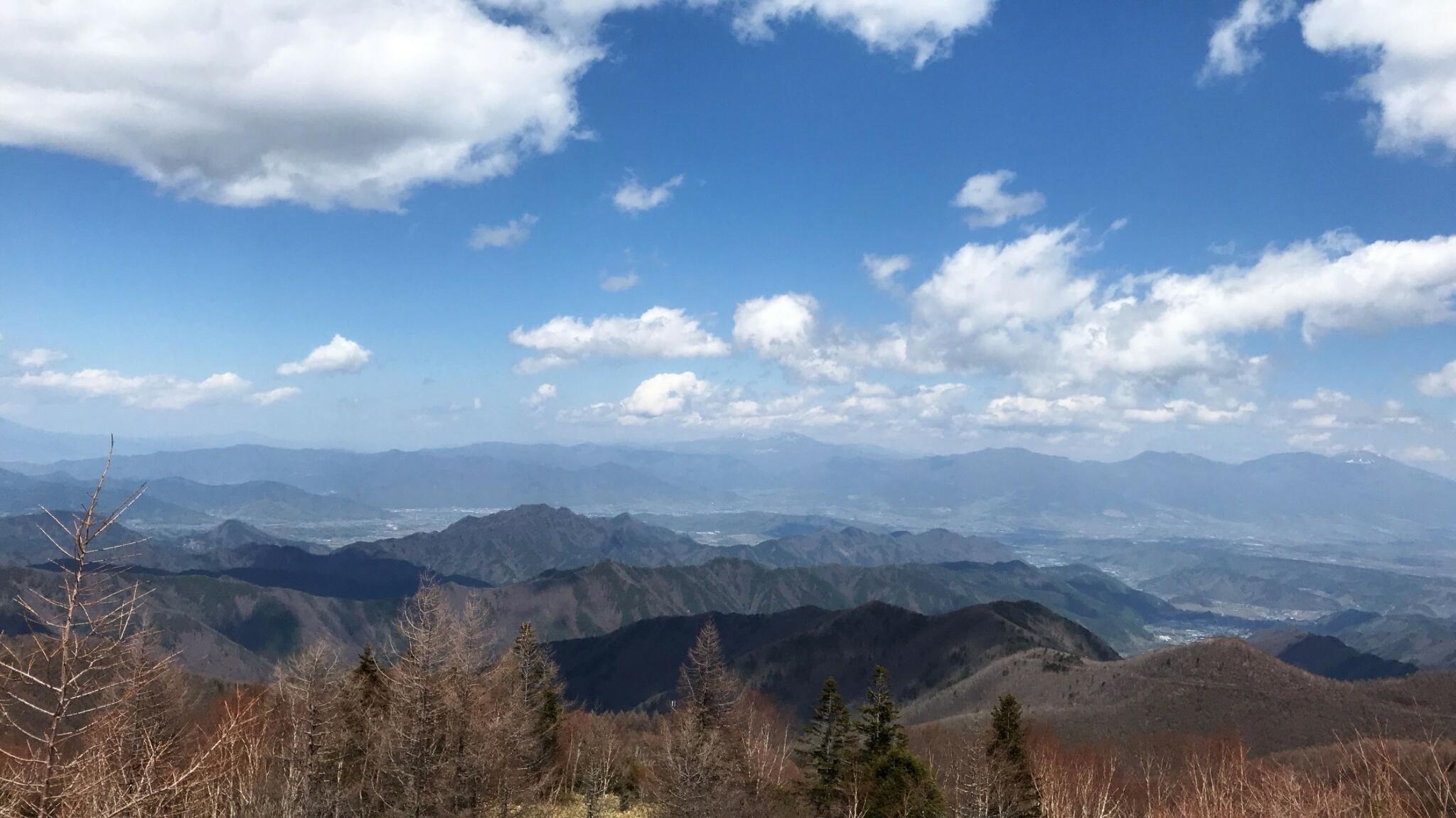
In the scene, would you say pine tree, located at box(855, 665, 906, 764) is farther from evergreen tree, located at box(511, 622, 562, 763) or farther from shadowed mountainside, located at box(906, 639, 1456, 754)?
shadowed mountainside, located at box(906, 639, 1456, 754)

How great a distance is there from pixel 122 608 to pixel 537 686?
3768cm

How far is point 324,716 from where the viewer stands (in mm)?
33469

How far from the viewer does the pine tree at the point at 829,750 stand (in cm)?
3981

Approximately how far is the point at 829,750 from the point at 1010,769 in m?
9.70

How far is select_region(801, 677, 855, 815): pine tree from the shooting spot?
39809mm

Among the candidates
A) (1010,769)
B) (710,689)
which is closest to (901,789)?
(1010,769)

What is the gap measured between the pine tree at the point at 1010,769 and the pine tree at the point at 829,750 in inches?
300

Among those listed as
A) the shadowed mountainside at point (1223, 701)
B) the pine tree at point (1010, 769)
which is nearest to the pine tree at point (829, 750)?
the pine tree at point (1010, 769)

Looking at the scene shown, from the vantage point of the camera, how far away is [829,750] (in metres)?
42.2

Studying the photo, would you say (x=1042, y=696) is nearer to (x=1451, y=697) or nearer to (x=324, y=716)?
(x=1451, y=697)

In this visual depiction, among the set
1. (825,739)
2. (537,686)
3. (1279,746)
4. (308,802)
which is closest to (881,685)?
(825,739)

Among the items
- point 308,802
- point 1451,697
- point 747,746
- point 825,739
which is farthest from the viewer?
point 1451,697

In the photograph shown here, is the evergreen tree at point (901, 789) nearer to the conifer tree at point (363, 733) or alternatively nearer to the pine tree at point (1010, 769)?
the pine tree at point (1010, 769)

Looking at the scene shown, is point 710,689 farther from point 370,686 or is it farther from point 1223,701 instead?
point 1223,701
